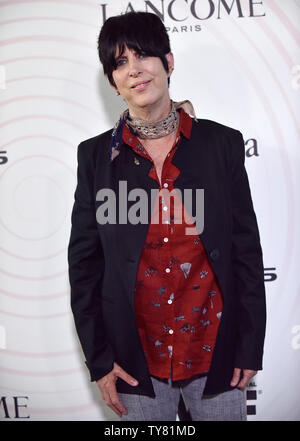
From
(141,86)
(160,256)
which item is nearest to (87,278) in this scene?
(160,256)

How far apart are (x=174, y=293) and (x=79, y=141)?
93 centimetres

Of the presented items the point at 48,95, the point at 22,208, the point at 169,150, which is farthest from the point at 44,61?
the point at 169,150

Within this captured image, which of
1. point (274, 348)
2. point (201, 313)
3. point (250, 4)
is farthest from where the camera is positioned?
point (274, 348)

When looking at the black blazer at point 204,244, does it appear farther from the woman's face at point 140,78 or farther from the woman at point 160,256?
the woman's face at point 140,78

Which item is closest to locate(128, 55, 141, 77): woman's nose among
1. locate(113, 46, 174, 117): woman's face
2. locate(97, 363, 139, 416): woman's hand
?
locate(113, 46, 174, 117): woman's face

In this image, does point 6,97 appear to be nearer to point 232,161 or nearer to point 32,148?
point 32,148

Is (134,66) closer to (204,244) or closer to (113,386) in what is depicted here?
(204,244)

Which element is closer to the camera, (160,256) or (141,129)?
(160,256)

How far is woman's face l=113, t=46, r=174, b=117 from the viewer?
4.58 ft

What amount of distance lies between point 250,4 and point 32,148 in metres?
1.16

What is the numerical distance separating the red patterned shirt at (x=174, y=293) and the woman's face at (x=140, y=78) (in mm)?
129

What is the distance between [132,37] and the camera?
1.38m

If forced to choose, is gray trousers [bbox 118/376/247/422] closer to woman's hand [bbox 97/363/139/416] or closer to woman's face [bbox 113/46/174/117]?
woman's hand [bbox 97/363/139/416]

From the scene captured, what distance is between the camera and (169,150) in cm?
146
